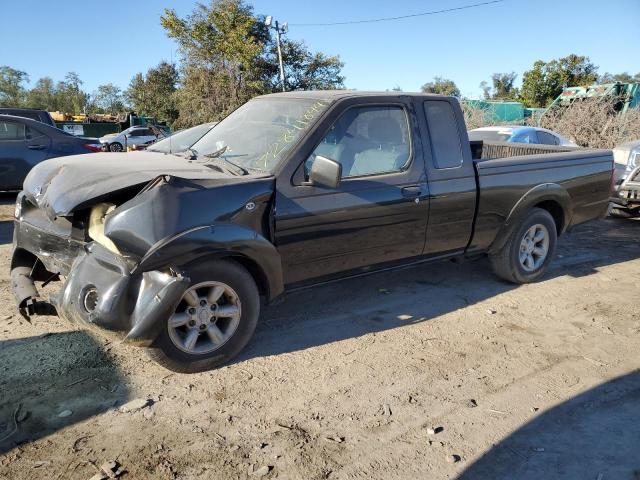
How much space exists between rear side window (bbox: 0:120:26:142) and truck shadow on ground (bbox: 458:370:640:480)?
9250mm

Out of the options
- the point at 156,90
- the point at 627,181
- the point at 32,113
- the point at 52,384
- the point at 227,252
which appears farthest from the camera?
the point at 156,90

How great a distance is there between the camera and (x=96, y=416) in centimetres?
295

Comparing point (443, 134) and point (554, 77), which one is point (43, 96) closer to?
point (554, 77)

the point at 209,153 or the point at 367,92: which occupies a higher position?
the point at 367,92

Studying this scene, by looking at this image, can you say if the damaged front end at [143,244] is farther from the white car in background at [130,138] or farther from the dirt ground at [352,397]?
the white car in background at [130,138]

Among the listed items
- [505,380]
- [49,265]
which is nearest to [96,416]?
[49,265]

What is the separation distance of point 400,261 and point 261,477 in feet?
7.99

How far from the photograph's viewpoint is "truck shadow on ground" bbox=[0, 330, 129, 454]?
112 inches

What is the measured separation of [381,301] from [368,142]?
→ 154 centimetres

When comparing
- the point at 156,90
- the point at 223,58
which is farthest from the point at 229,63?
the point at 156,90

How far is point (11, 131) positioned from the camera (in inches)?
351

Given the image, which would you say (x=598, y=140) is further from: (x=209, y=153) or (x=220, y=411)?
(x=220, y=411)

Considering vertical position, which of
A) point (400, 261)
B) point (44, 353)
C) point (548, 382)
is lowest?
point (548, 382)

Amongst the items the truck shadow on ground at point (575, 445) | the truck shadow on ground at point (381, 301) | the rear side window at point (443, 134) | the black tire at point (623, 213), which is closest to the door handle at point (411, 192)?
the rear side window at point (443, 134)
